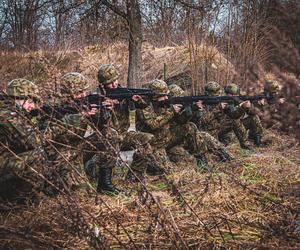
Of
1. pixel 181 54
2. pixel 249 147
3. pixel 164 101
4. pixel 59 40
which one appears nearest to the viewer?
pixel 164 101

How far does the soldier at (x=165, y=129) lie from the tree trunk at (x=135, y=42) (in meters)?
8.16

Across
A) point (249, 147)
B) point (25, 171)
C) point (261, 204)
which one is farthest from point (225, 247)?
point (249, 147)

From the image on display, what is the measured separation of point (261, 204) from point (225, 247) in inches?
46.6

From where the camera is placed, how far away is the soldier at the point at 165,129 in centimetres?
599

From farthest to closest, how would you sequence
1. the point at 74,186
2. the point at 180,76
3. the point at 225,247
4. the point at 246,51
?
the point at 180,76, the point at 246,51, the point at 74,186, the point at 225,247

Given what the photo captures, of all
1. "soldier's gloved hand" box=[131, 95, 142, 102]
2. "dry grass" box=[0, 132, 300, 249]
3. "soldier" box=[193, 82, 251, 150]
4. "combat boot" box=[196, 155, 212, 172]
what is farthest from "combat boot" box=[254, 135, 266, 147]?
"soldier's gloved hand" box=[131, 95, 142, 102]

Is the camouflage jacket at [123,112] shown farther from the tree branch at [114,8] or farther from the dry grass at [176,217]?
the tree branch at [114,8]

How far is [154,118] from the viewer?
5996mm

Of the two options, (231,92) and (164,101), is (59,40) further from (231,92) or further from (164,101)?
(164,101)

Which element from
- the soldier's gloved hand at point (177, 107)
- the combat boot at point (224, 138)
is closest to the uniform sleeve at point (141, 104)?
the soldier's gloved hand at point (177, 107)

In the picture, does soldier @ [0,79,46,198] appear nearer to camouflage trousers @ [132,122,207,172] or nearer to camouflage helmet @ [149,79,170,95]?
camouflage helmet @ [149,79,170,95]

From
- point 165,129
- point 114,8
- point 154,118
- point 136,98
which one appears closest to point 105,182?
point 136,98

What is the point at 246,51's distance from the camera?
10258 mm

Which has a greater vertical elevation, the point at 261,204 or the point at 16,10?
the point at 16,10
